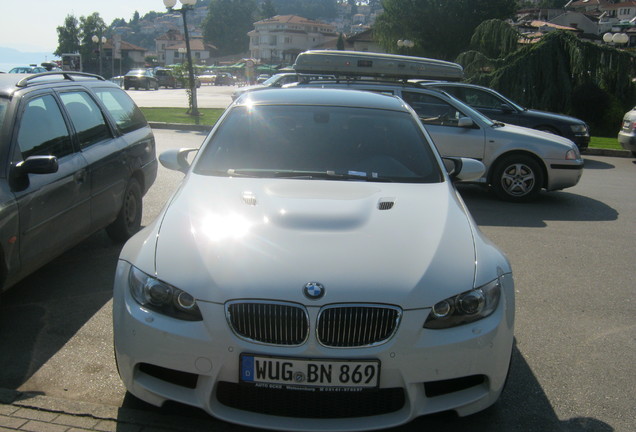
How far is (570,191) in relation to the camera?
36.1ft

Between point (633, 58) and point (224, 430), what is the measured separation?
75.1 feet

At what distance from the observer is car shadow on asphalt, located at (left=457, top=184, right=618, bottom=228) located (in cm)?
860

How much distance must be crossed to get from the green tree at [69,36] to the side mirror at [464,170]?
128 m

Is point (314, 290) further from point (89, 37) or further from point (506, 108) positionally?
point (89, 37)

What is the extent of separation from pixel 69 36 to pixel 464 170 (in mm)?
131767

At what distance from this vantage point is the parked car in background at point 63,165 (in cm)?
441

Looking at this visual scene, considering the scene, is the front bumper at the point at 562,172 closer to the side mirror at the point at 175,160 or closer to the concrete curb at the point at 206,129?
the side mirror at the point at 175,160

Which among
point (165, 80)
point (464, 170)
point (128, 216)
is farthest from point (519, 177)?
point (165, 80)

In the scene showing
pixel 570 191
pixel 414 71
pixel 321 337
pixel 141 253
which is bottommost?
pixel 570 191

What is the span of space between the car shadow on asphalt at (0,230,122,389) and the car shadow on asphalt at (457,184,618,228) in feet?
15.4

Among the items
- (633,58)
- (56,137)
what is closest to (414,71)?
(56,137)

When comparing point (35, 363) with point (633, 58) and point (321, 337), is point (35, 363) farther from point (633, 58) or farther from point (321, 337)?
point (633, 58)

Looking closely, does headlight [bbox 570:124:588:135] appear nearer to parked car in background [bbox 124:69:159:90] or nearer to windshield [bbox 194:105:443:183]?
windshield [bbox 194:105:443:183]

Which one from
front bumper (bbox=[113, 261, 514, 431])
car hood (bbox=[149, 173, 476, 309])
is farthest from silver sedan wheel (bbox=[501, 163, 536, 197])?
front bumper (bbox=[113, 261, 514, 431])
